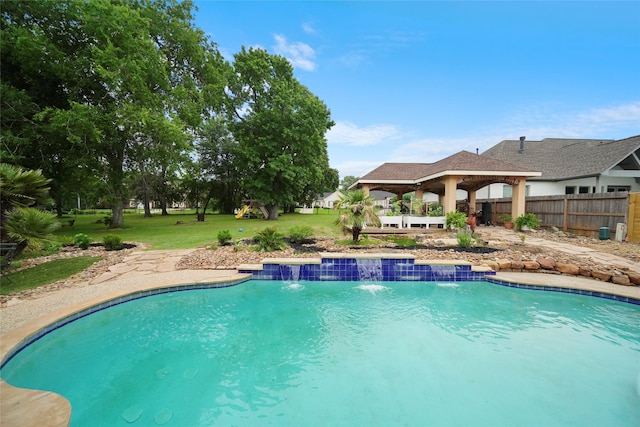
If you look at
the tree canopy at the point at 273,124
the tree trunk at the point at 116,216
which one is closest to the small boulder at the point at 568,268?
the tree canopy at the point at 273,124

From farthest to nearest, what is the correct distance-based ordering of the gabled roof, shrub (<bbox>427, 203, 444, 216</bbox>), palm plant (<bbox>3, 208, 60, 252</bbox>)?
shrub (<bbox>427, 203, 444, 216</bbox>), the gabled roof, palm plant (<bbox>3, 208, 60, 252</bbox>)

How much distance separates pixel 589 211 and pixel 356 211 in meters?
10.5

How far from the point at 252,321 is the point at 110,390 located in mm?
2055

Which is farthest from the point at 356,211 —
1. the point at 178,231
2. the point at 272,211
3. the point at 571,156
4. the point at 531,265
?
the point at 571,156

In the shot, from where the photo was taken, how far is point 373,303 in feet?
17.8

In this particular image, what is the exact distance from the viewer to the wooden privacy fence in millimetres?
9992

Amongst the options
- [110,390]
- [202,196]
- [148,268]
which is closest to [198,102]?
[148,268]

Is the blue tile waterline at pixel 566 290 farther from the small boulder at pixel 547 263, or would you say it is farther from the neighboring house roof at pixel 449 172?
the neighboring house roof at pixel 449 172

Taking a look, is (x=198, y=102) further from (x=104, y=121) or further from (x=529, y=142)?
(x=529, y=142)

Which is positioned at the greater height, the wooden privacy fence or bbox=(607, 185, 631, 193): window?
bbox=(607, 185, 631, 193): window

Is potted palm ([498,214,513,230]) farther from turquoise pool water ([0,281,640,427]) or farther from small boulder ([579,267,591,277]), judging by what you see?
turquoise pool water ([0,281,640,427])

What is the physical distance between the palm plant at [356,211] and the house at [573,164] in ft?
49.5

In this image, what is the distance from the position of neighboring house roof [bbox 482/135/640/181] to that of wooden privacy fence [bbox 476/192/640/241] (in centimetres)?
471

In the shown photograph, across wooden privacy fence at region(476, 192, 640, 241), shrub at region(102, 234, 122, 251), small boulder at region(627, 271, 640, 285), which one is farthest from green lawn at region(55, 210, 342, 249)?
wooden privacy fence at region(476, 192, 640, 241)
